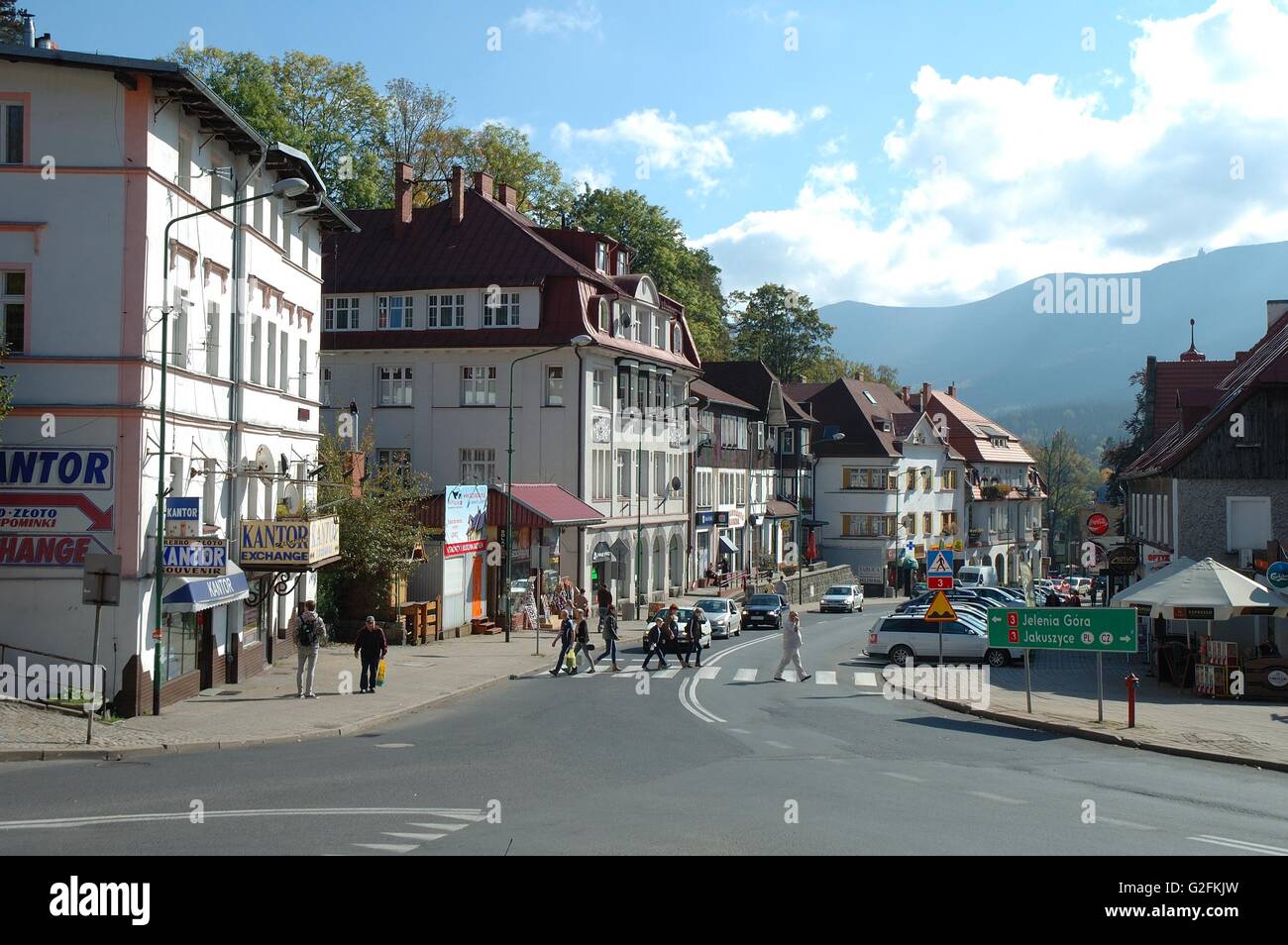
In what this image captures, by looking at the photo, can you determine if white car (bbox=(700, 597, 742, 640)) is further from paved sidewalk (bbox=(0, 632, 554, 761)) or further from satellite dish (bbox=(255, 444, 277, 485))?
satellite dish (bbox=(255, 444, 277, 485))

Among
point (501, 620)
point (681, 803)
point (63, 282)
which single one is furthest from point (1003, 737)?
point (501, 620)

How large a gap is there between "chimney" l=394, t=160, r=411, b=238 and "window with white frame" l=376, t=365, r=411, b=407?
5.87 m

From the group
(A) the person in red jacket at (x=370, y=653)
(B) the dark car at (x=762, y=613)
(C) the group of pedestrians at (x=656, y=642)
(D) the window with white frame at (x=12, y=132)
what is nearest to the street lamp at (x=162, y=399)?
(D) the window with white frame at (x=12, y=132)

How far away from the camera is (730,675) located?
31.4 metres

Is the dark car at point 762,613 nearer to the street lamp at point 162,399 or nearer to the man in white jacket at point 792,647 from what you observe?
the man in white jacket at point 792,647

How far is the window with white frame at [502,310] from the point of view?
164 feet

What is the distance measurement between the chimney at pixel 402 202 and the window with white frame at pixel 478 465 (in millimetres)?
9998

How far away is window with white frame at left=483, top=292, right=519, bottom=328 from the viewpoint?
49.9 metres

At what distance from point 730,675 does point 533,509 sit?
44.7 ft

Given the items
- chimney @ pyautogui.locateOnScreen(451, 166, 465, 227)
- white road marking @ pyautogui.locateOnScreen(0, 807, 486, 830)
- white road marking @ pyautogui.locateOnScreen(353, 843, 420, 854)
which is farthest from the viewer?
chimney @ pyautogui.locateOnScreen(451, 166, 465, 227)

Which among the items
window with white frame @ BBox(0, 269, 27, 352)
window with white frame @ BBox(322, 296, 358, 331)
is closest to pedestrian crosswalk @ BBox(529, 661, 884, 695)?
window with white frame @ BBox(0, 269, 27, 352)

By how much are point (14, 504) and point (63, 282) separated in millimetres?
3913
